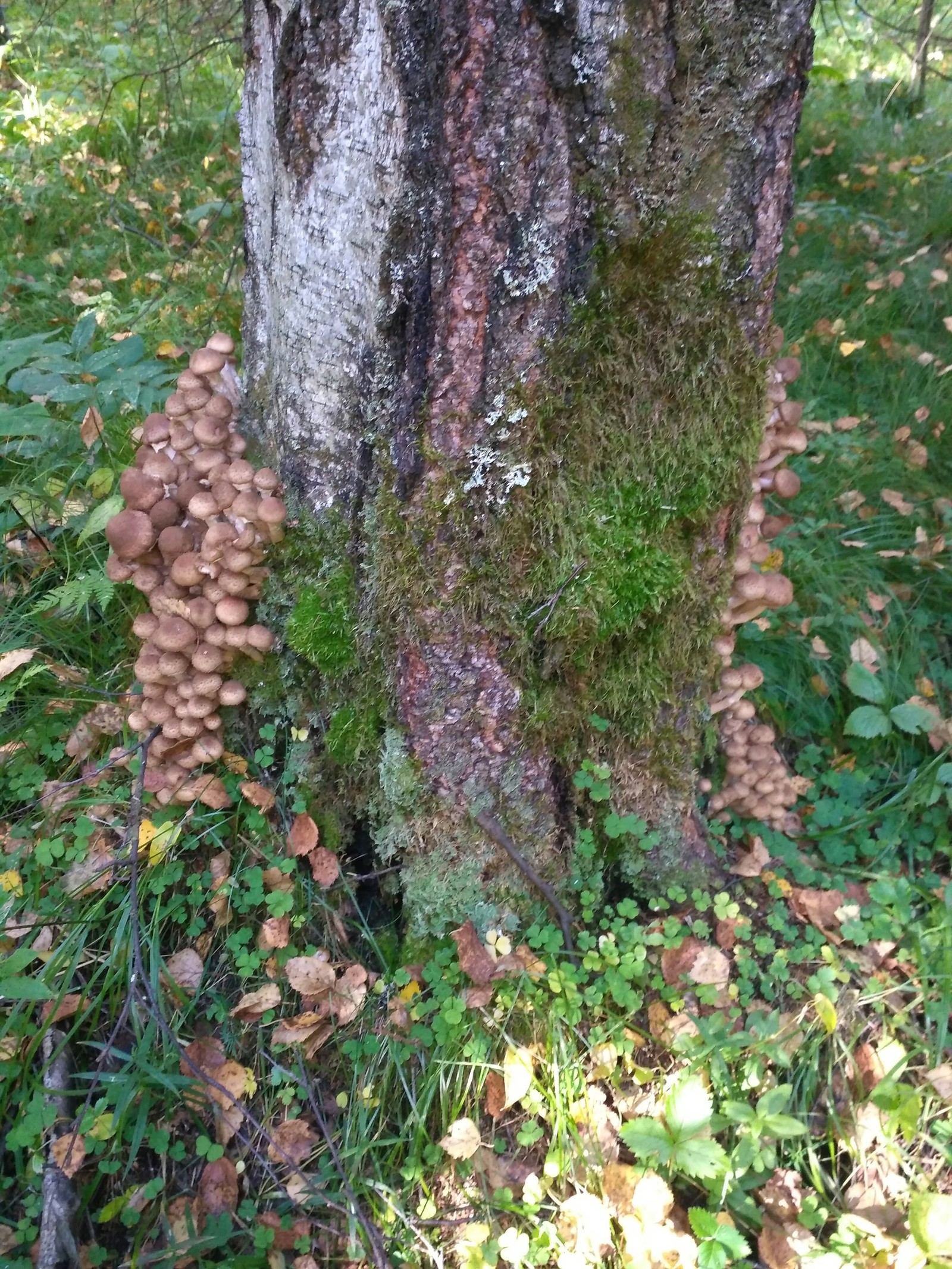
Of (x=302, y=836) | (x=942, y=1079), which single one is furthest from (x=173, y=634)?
(x=942, y=1079)

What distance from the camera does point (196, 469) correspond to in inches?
88.2

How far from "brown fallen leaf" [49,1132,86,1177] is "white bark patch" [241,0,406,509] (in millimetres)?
1649

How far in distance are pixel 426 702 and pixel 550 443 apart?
0.71 metres

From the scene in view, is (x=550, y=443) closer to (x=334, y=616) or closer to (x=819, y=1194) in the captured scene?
(x=334, y=616)

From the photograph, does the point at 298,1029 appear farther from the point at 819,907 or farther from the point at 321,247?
the point at 321,247

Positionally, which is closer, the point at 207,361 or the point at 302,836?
the point at 207,361

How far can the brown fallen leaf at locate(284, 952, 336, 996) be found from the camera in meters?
2.17

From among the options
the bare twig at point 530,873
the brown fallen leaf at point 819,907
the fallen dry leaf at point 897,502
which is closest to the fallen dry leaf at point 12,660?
the bare twig at point 530,873

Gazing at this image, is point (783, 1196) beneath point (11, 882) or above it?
beneath

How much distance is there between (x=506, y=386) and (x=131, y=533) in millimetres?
1075

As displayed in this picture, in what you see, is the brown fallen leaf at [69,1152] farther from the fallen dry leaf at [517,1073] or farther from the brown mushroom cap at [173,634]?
the brown mushroom cap at [173,634]

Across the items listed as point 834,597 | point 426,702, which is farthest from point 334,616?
point 834,597

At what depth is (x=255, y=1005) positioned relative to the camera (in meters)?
2.17

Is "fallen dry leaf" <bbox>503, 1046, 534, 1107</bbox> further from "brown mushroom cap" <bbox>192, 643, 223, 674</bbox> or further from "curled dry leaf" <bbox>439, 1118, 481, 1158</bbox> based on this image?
"brown mushroom cap" <bbox>192, 643, 223, 674</bbox>
